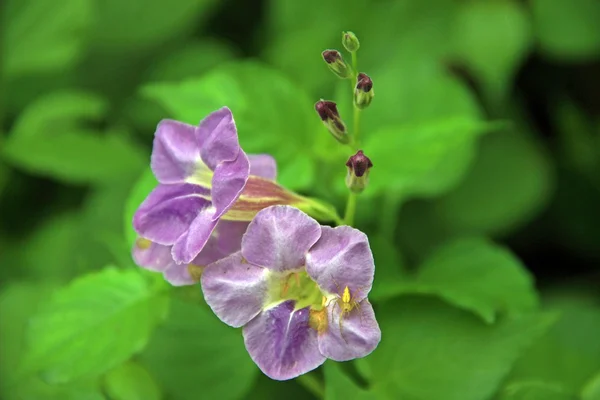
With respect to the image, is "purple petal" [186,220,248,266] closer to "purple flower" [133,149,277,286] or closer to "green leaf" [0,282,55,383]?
"purple flower" [133,149,277,286]

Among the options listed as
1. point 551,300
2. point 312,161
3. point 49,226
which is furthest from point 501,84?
point 49,226

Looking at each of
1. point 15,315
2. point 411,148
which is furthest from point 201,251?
point 15,315

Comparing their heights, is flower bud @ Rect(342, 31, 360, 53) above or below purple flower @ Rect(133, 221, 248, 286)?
above

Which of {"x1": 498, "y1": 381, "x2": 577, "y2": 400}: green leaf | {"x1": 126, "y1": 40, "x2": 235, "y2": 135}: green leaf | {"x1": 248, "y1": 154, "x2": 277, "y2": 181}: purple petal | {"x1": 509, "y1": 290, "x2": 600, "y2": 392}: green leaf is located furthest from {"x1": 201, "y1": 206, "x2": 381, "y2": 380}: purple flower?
{"x1": 126, "y1": 40, "x2": 235, "y2": 135}: green leaf

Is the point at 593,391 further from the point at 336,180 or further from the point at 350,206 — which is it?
the point at 336,180

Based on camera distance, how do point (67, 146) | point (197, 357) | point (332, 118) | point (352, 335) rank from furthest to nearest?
point (67, 146), point (197, 357), point (332, 118), point (352, 335)
